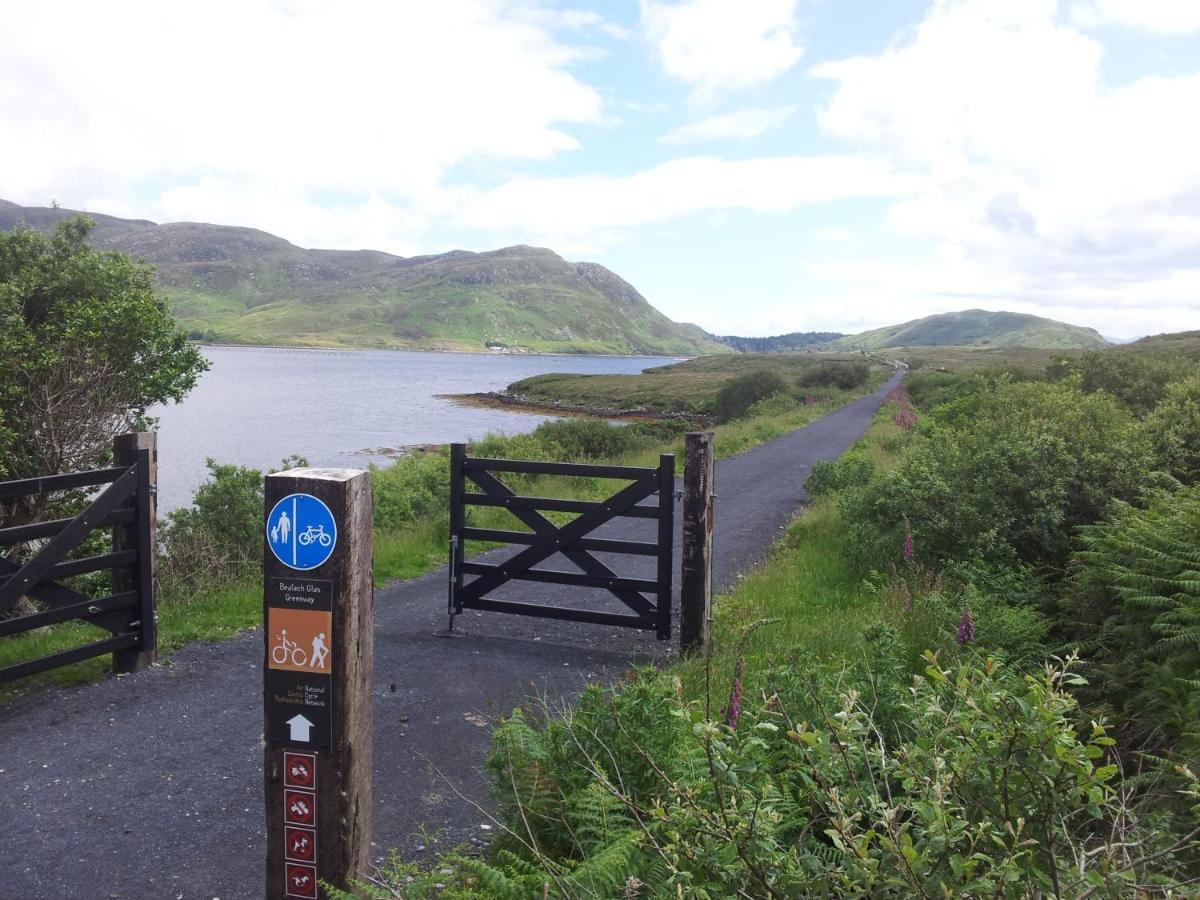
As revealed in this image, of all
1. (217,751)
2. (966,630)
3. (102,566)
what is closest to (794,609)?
(966,630)

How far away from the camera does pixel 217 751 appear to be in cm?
591

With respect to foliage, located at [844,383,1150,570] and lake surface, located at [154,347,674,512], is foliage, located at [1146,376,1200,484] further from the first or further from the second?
lake surface, located at [154,347,674,512]

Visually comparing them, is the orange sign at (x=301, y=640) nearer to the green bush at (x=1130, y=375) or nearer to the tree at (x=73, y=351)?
the tree at (x=73, y=351)

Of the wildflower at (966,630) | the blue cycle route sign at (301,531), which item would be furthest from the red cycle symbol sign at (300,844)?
the wildflower at (966,630)

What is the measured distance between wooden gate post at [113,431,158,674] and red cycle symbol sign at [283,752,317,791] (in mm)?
4600

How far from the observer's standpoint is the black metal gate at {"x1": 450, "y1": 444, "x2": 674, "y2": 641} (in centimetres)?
827

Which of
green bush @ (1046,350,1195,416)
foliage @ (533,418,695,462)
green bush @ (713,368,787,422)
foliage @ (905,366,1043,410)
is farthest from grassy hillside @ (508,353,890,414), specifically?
green bush @ (1046,350,1195,416)

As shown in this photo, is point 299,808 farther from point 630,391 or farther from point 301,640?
point 630,391

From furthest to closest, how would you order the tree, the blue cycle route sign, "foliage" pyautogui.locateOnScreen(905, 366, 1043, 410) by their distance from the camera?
1. "foliage" pyautogui.locateOnScreen(905, 366, 1043, 410)
2. the tree
3. the blue cycle route sign

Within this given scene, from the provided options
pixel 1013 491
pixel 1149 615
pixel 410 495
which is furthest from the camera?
pixel 410 495

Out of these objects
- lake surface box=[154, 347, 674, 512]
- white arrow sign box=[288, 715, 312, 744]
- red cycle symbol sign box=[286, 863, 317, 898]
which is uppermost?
white arrow sign box=[288, 715, 312, 744]

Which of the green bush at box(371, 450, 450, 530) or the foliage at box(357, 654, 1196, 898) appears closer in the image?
the foliage at box(357, 654, 1196, 898)

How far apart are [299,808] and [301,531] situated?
4.10 feet

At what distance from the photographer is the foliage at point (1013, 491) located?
9156 millimetres
